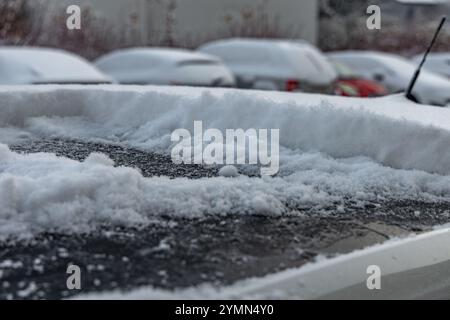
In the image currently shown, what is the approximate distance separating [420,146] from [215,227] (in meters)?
1.10

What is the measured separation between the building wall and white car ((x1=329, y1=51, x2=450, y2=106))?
635cm

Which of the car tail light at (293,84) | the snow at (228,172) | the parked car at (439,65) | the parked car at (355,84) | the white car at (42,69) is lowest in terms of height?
the parked car at (439,65)

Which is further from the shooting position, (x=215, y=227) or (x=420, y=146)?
(x=420, y=146)

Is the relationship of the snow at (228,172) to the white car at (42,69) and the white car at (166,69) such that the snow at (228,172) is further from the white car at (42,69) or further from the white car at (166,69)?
the white car at (166,69)

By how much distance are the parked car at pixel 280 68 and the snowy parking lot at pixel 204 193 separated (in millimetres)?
7343

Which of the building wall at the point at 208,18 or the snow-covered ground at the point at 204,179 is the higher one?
the snow-covered ground at the point at 204,179

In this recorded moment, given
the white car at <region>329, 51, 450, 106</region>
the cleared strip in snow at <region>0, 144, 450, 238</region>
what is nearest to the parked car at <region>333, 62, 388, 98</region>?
the white car at <region>329, 51, 450, 106</region>

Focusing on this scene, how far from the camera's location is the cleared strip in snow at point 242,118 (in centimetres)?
267

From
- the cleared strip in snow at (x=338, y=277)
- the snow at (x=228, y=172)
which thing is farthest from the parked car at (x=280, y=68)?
the cleared strip in snow at (x=338, y=277)

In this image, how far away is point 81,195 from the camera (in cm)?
194

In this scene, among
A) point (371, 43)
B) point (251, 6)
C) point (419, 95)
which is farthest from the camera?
point (371, 43)

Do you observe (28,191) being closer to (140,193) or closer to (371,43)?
(140,193)
